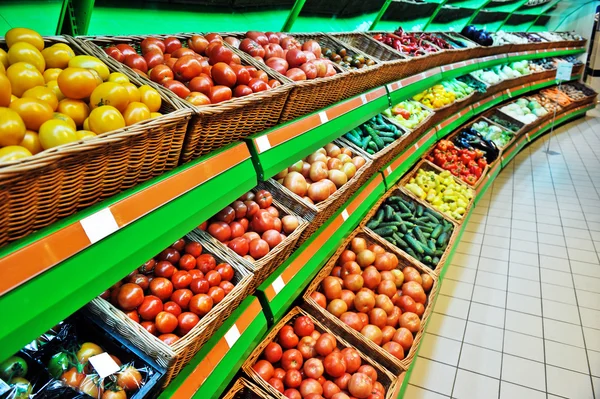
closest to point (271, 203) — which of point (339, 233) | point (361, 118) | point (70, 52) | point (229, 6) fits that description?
point (339, 233)

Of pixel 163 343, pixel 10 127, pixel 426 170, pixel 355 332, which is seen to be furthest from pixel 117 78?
pixel 426 170

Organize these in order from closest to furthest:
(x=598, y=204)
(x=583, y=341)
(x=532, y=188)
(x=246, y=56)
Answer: (x=246, y=56) < (x=583, y=341) < (x=598, y=204) < (x=532, y=188)

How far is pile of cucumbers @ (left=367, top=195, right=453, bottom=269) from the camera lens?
343 cm

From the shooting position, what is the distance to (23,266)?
36.4 inches

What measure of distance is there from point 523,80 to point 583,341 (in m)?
6.63

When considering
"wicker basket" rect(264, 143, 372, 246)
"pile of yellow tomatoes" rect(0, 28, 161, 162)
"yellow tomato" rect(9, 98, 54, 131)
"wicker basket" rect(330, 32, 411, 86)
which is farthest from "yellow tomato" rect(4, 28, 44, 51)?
"wicker basket" rect(330, 32, 411, 86)

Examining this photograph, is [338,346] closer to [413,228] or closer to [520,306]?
[413,228]

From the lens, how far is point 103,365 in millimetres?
1299

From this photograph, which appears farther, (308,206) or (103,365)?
(308,206)

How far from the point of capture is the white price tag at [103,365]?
4.19 feet

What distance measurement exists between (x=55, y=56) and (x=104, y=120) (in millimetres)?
406

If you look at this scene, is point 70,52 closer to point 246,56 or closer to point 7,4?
point 7,4

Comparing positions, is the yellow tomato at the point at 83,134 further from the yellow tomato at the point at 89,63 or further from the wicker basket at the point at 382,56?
the wicker basket at the point at 382,56

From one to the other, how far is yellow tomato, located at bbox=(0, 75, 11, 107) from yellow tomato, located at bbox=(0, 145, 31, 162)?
0.66 ft
